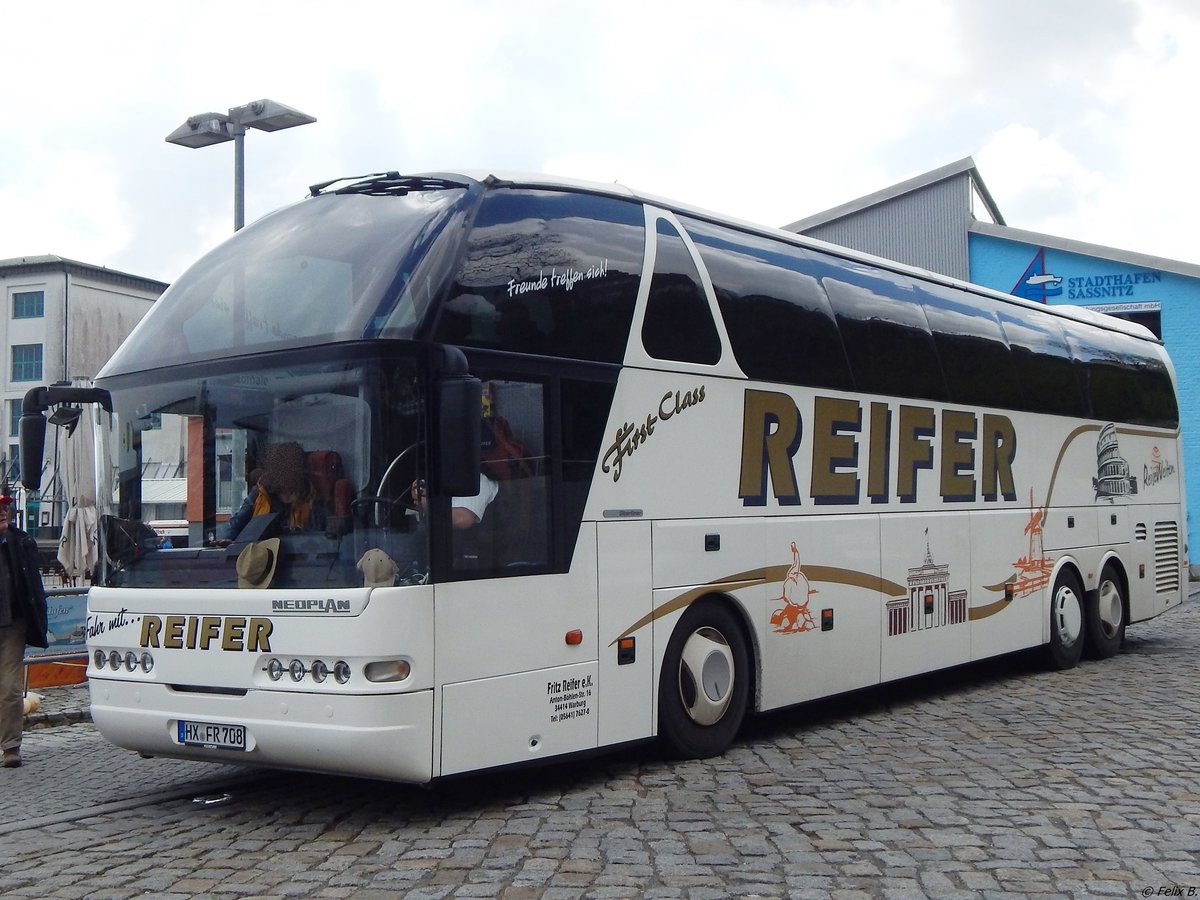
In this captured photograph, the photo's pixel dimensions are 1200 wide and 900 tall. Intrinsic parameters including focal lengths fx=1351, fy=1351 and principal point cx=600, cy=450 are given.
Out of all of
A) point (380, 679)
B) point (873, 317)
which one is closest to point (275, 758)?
point (380, 679)

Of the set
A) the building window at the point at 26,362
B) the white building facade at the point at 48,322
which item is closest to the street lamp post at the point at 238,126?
the white building facade at the point at 48,322

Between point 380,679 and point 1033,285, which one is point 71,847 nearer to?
point 380,679

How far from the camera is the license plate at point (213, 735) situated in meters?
7.29

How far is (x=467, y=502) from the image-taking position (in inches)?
289

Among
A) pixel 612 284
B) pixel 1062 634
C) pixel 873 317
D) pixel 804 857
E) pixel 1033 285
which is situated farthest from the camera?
pixel 1033 285

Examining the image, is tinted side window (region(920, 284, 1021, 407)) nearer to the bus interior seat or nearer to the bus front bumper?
the bus interior seat

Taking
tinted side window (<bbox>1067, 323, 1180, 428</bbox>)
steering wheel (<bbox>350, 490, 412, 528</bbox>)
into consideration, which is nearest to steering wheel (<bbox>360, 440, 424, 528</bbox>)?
steering wheel (<bbox>350, 490, 412, 528</bbox>)

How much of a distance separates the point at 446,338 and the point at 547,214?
4.47 ft

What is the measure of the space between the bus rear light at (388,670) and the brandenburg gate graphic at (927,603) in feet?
18.2

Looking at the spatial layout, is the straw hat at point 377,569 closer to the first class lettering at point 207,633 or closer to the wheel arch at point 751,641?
the first class lettering at point 207,633

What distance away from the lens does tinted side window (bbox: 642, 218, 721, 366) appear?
8.88 metres

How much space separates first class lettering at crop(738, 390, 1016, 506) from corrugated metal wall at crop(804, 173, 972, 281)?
21238 millimetres

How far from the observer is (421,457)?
7098 mm

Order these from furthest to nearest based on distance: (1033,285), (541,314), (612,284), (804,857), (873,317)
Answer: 1. (1033,285)
2. (873,317)
3. (612,284)
4. (541,314)
5. (804,857)
